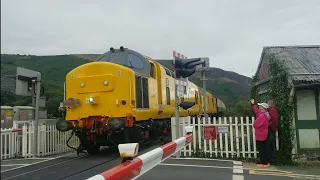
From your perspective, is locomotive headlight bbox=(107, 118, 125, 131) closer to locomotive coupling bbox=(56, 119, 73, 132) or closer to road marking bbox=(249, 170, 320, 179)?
locomotive coupling bbox=(56, 119, 73, 132)

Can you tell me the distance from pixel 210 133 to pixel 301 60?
4096mm

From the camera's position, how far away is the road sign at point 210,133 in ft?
35.4

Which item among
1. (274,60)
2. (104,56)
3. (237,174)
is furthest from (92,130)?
(274,60)

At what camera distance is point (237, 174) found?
8.02 meters

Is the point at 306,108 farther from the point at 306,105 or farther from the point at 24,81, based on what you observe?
the point at 24,81

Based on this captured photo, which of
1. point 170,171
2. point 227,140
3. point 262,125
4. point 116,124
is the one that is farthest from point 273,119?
point 116,124

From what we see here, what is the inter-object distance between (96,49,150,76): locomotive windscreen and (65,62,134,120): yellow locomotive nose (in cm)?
112

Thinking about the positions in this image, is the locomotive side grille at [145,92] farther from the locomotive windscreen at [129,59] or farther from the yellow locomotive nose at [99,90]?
the yellow locomotive nose at [99,90]

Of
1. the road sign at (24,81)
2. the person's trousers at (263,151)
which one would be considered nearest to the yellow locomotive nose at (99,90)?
the person's trousers at (263,151)

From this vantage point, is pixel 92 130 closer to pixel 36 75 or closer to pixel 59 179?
pixel 59 179

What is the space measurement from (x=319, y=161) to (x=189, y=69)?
4.78 m

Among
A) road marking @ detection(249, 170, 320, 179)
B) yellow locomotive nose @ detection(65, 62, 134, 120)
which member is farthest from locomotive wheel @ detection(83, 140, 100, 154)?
road marking @ detection(249, 170, 320, 179)

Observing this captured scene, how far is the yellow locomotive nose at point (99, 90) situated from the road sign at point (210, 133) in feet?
8.86

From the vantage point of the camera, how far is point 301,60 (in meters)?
11.4
